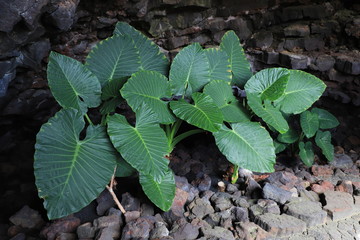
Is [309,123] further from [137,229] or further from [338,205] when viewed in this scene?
[137,229]

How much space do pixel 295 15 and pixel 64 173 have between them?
7.93ft

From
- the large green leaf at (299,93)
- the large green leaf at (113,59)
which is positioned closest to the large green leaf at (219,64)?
the large green leaf at (299,93)

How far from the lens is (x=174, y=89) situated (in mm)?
2170

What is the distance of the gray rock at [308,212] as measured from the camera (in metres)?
1.94

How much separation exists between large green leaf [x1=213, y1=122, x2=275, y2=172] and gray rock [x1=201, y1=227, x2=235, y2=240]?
13.5 inches

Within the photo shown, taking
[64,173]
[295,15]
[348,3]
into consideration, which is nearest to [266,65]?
[295,15]

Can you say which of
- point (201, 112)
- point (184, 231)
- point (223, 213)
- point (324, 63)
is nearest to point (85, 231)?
point (184, 231)

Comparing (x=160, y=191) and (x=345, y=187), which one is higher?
(x=160, y=191)

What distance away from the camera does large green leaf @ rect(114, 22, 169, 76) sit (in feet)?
7.35

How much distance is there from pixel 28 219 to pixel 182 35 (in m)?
1.71

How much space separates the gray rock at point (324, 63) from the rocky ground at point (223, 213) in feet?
3.11

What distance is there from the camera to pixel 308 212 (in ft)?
6.49

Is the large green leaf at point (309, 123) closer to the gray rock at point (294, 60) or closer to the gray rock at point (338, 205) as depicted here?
the gray rock at point (338, 205)

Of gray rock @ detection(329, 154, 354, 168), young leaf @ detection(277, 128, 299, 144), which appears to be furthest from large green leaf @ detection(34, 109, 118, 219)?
gray rock @ detection(329, 154, 354, 168)
